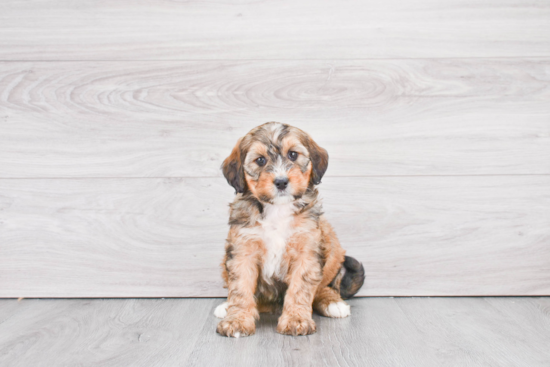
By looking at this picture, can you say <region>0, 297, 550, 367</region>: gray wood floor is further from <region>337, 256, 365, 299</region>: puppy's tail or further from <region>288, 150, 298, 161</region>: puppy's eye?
<region>288, 150, 298, 161</region>: puppy's eye

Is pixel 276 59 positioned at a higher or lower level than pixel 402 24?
lower

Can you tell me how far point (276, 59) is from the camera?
2.36 m

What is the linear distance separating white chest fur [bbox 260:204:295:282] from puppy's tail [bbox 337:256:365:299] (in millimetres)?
444

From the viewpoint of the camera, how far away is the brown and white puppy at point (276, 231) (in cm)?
178

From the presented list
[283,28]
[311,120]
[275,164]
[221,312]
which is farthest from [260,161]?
[283,28]

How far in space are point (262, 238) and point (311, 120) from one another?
2.44ft

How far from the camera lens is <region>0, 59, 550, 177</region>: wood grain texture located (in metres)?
2.35

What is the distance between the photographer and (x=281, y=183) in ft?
5.70

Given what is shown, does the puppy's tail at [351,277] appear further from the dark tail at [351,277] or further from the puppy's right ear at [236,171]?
the puppy's right ear at [236,171]

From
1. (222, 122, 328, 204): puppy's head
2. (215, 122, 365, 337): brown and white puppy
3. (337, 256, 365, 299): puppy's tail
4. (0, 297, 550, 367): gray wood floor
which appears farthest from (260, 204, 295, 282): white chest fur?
(337, 256, 365, 299): puppy's tail

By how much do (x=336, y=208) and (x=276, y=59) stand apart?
32.1 inches

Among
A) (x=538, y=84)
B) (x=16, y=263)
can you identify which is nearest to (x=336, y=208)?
(x=538, y=84)

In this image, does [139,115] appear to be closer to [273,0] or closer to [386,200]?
[273,0]

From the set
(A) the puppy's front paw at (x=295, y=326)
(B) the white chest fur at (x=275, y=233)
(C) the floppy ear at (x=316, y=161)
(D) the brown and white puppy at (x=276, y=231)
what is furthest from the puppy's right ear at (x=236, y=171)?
(A) the puppy's front paw at (x=295, y=326)
